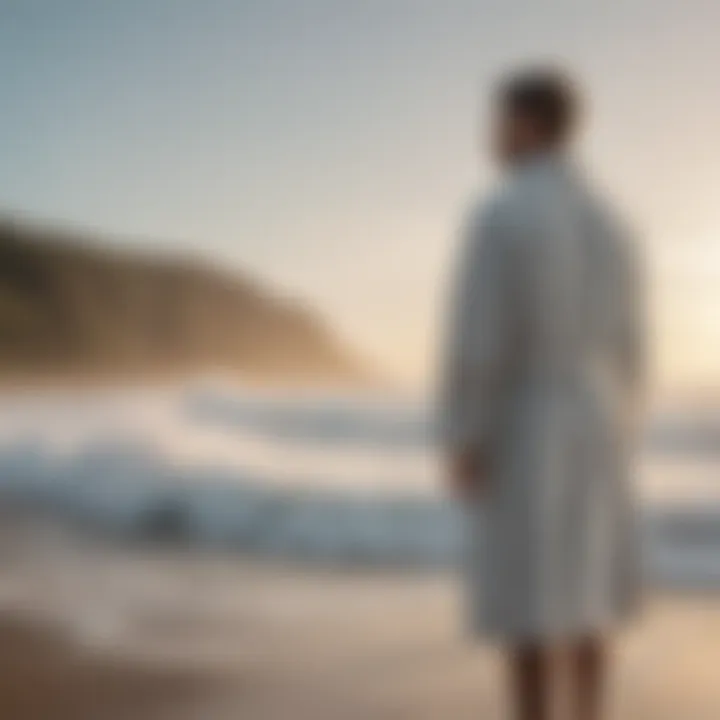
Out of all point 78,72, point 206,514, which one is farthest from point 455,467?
point 78,72

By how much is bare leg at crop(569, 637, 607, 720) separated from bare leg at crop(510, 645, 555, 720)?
0.02 m

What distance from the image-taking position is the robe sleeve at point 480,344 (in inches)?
43.0

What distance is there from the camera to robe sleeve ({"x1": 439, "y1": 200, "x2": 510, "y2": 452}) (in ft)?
3.59

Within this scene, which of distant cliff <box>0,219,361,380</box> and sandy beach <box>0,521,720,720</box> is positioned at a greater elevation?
distant cliff <box>0,219,361,380</box>

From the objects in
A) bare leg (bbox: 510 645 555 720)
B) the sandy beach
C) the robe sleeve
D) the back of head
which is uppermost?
the back of head

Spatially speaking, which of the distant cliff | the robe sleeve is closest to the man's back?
the robe sleeve

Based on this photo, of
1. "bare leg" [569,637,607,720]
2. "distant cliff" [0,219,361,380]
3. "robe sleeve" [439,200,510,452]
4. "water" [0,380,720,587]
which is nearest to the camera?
"robe sleeve" [439,200,510,452]

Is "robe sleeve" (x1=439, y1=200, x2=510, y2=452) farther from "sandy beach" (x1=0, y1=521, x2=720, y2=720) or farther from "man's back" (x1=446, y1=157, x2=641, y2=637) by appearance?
"sandy beach" (x1=0, y1=521, x2=720, y2=720)

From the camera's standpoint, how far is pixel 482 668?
4.31ft

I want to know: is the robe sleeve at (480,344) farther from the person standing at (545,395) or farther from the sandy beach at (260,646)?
the sandy beach at (260,646)

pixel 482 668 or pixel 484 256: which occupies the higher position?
pixel 484 256

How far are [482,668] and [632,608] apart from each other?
A: 0.64ft

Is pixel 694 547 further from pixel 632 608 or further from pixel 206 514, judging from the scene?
pixel 206 514

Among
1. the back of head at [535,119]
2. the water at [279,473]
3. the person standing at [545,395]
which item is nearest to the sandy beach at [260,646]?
the water at [279,473]
